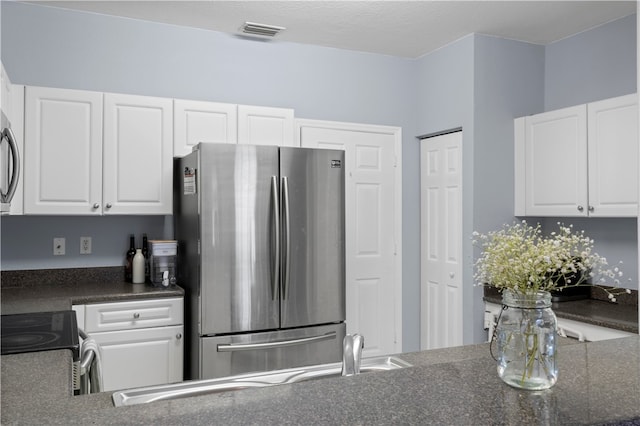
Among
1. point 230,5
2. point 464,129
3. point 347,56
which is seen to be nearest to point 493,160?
point 464,129

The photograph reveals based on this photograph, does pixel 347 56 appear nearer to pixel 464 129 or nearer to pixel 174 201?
pixel 464 129

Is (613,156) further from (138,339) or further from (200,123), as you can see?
(138,339)

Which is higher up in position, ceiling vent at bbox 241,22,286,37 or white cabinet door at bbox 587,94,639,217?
ceiling vent at bbox 241,22,286,37

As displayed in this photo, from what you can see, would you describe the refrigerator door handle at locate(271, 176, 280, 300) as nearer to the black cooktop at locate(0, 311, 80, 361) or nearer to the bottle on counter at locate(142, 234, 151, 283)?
the bottle on counter at locate(142, 234, 151, 283)

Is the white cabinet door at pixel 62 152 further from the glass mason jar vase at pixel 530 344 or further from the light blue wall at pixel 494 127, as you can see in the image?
the glass mason jar vase at pixel 530 344

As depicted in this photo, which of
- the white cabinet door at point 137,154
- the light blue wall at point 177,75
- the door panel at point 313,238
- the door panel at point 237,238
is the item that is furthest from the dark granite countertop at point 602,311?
the white cabinet door at point 137,154

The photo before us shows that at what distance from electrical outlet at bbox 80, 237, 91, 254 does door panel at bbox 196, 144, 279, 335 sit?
3.08 feet

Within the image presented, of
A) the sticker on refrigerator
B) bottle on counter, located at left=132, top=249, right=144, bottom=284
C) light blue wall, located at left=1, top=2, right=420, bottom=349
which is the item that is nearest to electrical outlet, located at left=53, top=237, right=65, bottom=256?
light blue wall, located at left=1, top=2, right=420, bottom=349

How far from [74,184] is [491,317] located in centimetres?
281

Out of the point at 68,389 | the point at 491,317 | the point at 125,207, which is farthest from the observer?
the point at 491,317

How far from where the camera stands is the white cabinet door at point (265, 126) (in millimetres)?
3439

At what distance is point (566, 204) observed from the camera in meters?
3.31

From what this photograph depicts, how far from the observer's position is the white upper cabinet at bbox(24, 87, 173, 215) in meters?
2.91

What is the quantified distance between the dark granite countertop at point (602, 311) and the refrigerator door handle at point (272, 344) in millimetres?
1210
